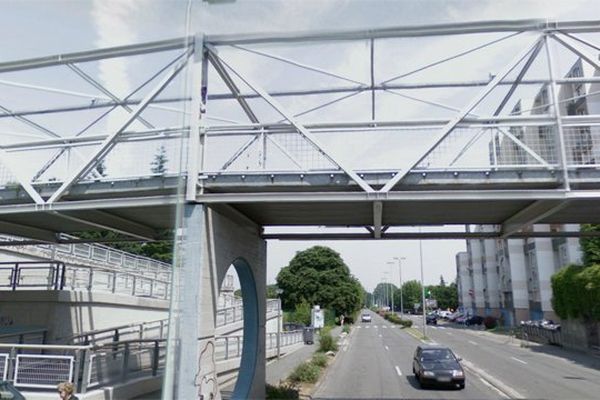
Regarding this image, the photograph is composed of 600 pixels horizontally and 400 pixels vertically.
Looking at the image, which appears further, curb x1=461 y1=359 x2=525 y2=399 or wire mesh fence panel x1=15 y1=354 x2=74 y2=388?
curb x1=461 y1=359 x2=525 y2=399

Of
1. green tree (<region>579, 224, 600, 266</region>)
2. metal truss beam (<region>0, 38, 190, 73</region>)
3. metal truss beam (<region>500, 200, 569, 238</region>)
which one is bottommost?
metal truss beam (<region>500, 200, 569, 238</region>)

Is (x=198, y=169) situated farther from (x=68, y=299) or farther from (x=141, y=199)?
(x=68, y=299)

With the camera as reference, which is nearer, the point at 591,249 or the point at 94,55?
the point at 94,55

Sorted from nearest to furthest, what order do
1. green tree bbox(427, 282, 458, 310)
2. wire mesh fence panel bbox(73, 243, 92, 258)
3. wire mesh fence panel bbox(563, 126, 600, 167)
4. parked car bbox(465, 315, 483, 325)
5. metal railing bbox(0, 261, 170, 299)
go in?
1. wire mesh fence panel bbox(563, 126, 600, 167)
2. metal railing bbox(0, 261, 170, 299)
3. wire mesh fence panel bbox(73, 243, 92, 258)
4. parked car bbox(465, 315, 483, 325)
5. green tree bbox(427, 282, 458, 310)

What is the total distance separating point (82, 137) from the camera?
9883 mm

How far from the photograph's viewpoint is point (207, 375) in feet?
29.5

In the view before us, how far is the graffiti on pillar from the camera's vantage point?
864 cm

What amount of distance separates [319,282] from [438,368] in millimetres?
50007

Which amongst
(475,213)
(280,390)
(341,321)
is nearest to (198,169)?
(475,213)

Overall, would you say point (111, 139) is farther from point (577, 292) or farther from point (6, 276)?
point (577, 292)

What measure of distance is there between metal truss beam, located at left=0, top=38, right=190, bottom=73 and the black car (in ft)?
44.6

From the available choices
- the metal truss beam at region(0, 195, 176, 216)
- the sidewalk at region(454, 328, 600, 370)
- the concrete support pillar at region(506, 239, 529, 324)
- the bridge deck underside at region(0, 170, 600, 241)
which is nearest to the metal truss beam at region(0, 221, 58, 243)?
the bridge deck underside at region(0, 170, 600, 241)

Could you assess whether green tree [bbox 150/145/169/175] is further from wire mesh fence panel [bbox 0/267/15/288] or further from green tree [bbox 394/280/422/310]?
green tree [bbox 394/280/422/310]

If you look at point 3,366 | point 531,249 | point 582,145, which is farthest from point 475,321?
point 3,366
